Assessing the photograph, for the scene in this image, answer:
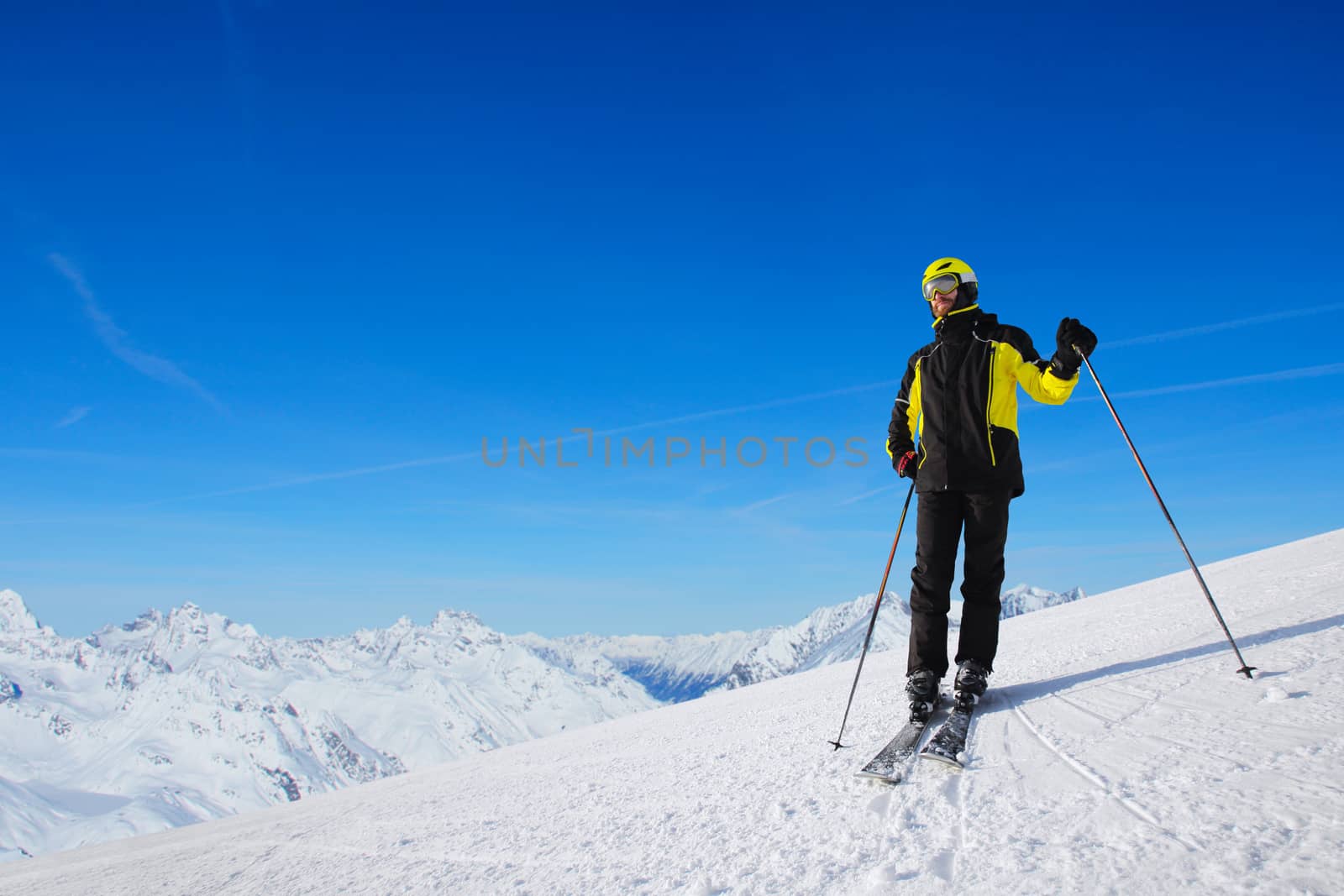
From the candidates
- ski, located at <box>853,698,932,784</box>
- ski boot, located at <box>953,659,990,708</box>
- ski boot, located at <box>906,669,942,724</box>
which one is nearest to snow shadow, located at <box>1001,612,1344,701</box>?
ski boot, located at <box>953,659,990,708</box>

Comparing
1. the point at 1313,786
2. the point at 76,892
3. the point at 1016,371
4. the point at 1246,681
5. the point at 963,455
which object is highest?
the point at 1016,371

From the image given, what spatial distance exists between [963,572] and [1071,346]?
5.16 ft

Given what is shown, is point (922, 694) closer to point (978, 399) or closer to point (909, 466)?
point (909, 466)

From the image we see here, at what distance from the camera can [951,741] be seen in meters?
3.64

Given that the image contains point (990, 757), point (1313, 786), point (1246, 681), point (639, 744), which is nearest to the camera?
point (1313, 786)

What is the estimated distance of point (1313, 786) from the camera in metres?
→ 2.52

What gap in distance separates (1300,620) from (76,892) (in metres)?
7.98

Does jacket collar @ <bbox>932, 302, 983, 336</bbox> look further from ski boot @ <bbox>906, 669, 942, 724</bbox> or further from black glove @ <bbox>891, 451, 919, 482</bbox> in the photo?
ski boot @ <bbox>906, 669, 942, 724</bbox>

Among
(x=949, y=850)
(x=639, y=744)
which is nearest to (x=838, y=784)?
(x=949, y=850)

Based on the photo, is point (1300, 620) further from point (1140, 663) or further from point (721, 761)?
point (721, 761)

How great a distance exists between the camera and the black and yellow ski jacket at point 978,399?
4730 mm

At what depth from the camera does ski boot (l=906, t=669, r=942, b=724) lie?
421cm

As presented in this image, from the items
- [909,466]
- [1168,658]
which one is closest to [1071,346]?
[909,466]

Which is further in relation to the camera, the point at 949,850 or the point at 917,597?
the point at 917,597
